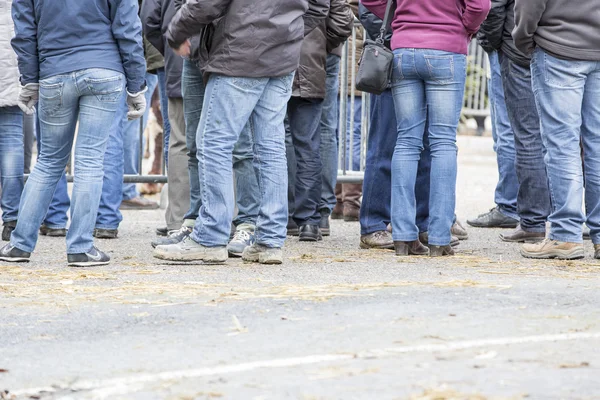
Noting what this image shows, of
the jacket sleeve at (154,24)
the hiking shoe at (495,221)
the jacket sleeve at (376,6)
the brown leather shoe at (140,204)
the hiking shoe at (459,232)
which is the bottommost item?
the brown leather shoe at (140,204)

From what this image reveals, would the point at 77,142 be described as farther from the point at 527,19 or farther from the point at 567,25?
the point at 567,25

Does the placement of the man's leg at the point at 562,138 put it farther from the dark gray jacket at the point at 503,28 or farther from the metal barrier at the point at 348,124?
the metal barrier at the point at 348,124

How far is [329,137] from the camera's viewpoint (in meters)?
8.56

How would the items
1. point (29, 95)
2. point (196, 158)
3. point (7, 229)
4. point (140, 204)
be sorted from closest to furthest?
point (29, 95)
point (196, 158)
point (7, 229)
point (140, 204)

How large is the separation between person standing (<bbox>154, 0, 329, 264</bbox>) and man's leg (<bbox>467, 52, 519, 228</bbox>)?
8.95 feet

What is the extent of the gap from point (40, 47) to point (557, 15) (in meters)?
2.94

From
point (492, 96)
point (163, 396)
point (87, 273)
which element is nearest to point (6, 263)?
point (87, 273)

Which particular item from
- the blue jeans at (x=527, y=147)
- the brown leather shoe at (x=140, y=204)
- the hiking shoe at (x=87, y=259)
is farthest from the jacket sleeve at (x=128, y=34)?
the brown leather shoe at (x=140, y=204)

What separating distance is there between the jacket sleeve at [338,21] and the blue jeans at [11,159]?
217 centimetres

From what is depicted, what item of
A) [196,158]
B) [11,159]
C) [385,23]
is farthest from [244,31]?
[11,159]

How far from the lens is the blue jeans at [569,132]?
6.92 m

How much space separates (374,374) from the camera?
4031 millimetres

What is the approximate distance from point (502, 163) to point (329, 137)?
4.86 feet

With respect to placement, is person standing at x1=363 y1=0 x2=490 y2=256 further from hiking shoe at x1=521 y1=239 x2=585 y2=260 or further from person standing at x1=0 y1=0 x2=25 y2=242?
person standing at x1=0 y1=0 x2=25 y2=242
